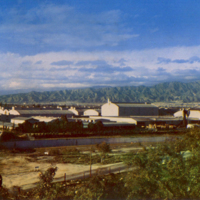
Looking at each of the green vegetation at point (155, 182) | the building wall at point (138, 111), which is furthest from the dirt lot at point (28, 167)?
the building wall at point (138, 111)

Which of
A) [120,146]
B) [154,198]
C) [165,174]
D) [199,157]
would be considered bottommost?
[120,146]

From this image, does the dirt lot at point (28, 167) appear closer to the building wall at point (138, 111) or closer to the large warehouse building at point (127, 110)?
A: the large warehouse building at point (127, 110)

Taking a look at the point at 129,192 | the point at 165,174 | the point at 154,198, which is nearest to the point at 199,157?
the point at 165,174

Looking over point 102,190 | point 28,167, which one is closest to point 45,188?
point 102,190

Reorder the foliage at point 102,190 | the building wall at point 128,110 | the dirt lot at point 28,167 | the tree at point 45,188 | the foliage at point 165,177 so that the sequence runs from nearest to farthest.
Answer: the foliage at point 165,177, the foliage at point 102,190, the tree at point 45,188, the dirt lot at point 28,167, the building wall at point 128,110

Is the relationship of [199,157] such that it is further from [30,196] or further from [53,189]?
[30,196]

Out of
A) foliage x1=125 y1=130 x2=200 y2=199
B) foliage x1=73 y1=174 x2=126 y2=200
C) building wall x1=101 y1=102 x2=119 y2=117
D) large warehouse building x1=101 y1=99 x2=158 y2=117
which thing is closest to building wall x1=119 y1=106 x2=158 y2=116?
large warehouse building x1=101 y1=99 x2=158 y2=117

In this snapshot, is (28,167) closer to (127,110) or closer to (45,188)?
(45,188)

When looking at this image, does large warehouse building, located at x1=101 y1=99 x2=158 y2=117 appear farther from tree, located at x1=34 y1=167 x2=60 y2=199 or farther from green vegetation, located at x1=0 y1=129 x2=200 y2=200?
tree, located at x1=34 y1=167 x2=60 y2=199
